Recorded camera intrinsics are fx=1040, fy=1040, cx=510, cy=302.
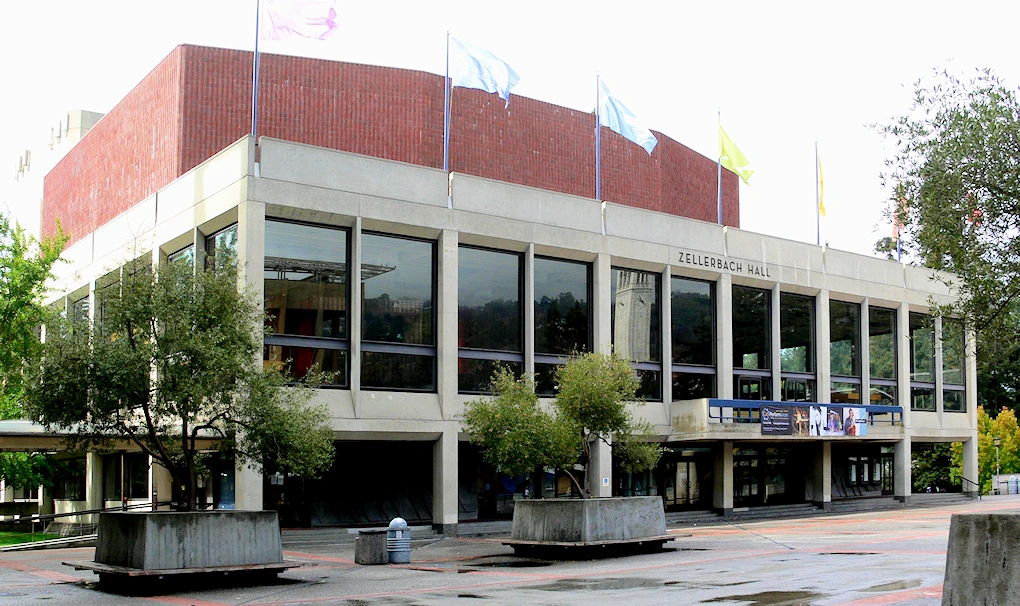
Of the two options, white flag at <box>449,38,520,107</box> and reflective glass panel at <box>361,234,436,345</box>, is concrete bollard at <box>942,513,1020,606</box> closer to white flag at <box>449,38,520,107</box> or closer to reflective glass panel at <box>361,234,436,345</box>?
reflective glass panel at <box>361,234,436,345</box>

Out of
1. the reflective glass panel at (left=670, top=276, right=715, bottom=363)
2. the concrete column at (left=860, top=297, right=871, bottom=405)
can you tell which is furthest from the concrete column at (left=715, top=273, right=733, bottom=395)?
the concrete column at (left=860, top=297, right=871, bottom=405)

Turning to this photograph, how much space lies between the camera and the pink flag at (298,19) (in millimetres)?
30906

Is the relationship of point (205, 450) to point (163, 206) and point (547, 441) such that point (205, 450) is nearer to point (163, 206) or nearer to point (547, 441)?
point (163, 206)

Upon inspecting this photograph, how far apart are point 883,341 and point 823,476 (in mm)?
8716

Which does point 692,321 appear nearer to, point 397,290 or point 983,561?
point 397,290

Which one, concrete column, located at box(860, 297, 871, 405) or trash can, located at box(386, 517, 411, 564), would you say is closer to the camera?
trash can, located at box(386, 517, 411, 564)


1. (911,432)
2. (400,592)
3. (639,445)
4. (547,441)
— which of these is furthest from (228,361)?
(911,432)

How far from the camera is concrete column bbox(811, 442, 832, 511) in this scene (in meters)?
46.0

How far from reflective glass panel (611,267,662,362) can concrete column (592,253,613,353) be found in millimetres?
602

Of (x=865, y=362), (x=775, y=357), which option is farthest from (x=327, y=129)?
(x=865, y=362)

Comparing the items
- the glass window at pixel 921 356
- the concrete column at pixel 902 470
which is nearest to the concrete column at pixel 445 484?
the concrete column at pixel 902 470

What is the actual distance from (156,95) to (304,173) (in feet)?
50.1

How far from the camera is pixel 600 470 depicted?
37.9m

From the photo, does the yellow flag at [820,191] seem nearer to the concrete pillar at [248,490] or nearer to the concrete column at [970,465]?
the concrete column at [970,465]
